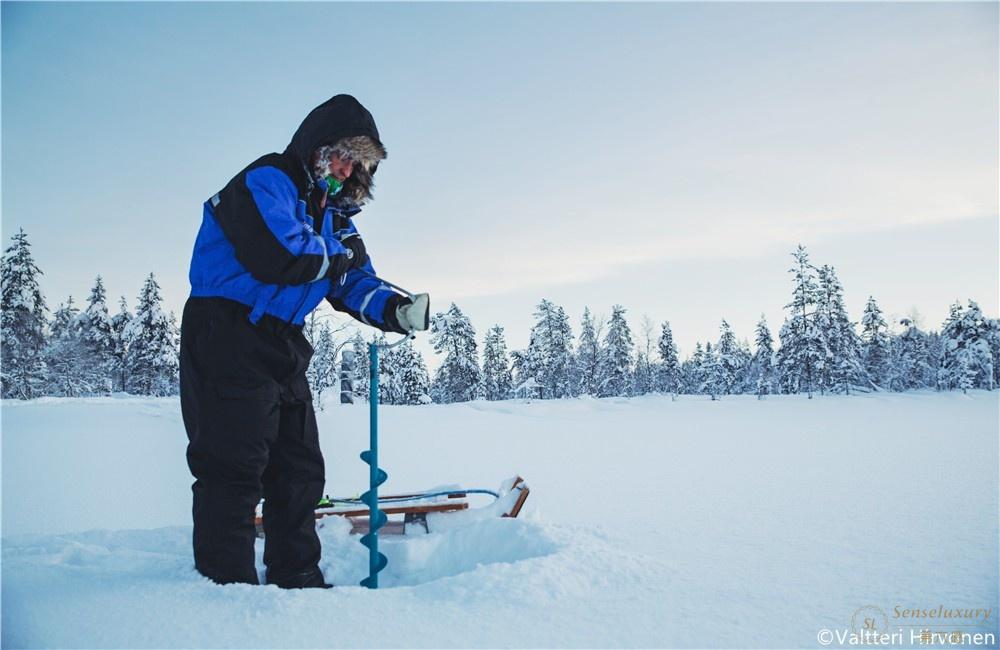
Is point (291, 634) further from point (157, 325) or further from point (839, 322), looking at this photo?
point (839, 322)

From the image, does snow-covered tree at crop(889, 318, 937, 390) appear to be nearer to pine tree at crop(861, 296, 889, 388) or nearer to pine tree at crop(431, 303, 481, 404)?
pine tree at crop(861, 296, 889, 388)

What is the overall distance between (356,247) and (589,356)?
48.8m

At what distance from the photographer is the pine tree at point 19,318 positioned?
27328mm

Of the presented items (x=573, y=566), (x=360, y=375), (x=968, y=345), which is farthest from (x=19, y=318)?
(x=968, y=345)

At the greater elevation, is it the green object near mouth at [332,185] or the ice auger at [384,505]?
the green object near mouth at [332,185]

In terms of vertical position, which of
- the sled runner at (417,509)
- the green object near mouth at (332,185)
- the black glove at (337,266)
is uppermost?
the green object near mouth at (332,185)

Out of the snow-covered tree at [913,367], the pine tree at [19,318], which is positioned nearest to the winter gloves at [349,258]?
the pine tree at [19,318]

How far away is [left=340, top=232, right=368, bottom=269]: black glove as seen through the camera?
254 cm

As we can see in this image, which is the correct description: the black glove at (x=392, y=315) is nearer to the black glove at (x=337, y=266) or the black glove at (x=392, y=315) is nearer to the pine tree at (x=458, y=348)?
the black glove at (x=337, y=266)

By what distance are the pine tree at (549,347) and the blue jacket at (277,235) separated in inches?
1686

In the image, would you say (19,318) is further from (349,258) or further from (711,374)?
(711,374)

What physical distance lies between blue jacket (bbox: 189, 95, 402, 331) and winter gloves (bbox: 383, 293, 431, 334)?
29cm

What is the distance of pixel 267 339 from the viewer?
2.21m

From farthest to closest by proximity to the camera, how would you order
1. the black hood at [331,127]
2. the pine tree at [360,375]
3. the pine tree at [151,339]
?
the pine tree at [360,375]
the pine tree at [151,339]
the black hood at [331,127]
